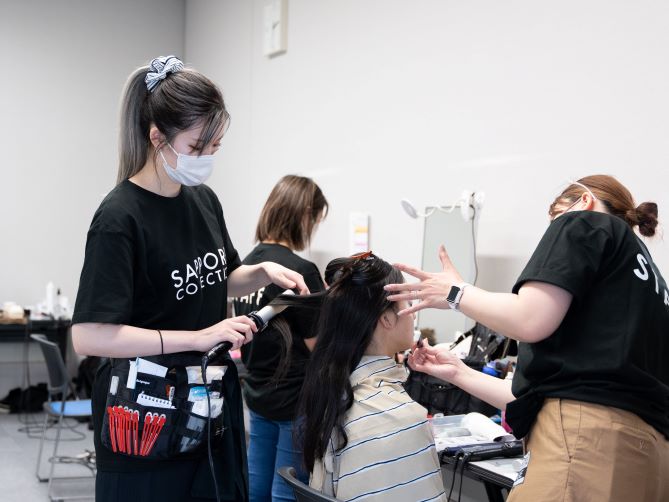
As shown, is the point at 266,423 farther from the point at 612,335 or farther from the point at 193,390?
the point at 612,335

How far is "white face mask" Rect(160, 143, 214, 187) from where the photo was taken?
5.30ft

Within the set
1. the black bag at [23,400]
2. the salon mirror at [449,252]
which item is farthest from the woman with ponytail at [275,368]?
the black bag at [23,400]

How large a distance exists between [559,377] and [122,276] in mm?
862

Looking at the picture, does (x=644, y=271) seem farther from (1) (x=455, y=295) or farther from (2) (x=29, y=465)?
(2) (x=29, y=465)

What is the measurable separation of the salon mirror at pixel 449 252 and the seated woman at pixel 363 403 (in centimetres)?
122

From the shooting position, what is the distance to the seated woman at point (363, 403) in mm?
1700

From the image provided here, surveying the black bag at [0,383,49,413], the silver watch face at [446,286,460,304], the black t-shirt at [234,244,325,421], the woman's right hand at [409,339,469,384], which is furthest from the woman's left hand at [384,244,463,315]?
the black bag at [0,383,49,413]

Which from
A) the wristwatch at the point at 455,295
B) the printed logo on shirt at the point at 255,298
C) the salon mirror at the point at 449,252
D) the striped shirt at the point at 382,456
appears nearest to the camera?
the wristwatch at the point at 455,295

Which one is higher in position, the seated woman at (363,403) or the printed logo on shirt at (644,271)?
the printed logo on shirt at (644,271)

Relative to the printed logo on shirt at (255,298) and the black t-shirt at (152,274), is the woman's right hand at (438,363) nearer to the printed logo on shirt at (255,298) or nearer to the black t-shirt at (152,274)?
the black t-shirt at (152,274)

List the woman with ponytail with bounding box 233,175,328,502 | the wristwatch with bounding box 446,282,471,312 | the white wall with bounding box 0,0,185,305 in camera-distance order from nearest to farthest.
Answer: the wristwatch with bounding box 446,282,471,312 → the woman with ponytail with bounding box 233,175,328,502 → the white wall with bounding box 0,0,185,305

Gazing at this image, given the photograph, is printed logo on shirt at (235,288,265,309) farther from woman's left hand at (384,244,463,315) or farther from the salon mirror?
woman's left hand at (384,244,463,315)

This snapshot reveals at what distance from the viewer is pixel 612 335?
4.70ft

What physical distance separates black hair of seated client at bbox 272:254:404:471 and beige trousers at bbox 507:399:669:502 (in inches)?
18.9
